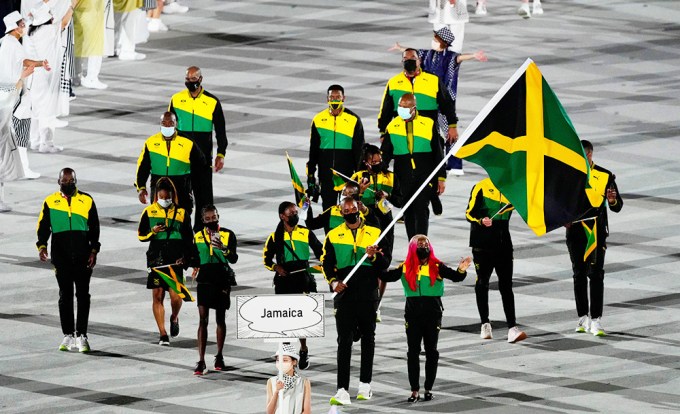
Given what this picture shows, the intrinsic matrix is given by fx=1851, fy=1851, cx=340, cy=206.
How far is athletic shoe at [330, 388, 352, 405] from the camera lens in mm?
16719

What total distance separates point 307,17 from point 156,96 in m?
6.05

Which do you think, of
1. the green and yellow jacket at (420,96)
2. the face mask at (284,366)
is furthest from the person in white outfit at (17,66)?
the face mask at (284,366)

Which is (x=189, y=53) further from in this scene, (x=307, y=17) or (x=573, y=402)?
(x=573, y=402)

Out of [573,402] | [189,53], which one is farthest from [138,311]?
[189,53]

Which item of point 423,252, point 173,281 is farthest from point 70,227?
point 423,252

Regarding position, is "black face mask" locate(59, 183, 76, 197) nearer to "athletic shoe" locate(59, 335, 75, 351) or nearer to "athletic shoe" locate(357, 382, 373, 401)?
"athletic shoe" locate(59, 335, 75, 351)

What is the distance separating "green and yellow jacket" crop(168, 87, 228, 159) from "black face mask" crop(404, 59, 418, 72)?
2.16m

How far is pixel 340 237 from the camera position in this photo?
17.1 m

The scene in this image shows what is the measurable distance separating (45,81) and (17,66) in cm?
199

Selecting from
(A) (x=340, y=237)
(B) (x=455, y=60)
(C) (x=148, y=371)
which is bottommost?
(C) (x=148, y=371)

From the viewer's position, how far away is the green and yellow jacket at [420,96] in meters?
21.0

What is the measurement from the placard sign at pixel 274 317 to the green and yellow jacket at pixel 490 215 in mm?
4236

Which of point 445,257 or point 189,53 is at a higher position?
point 189,53

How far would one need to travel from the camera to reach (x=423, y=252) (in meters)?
16.7
